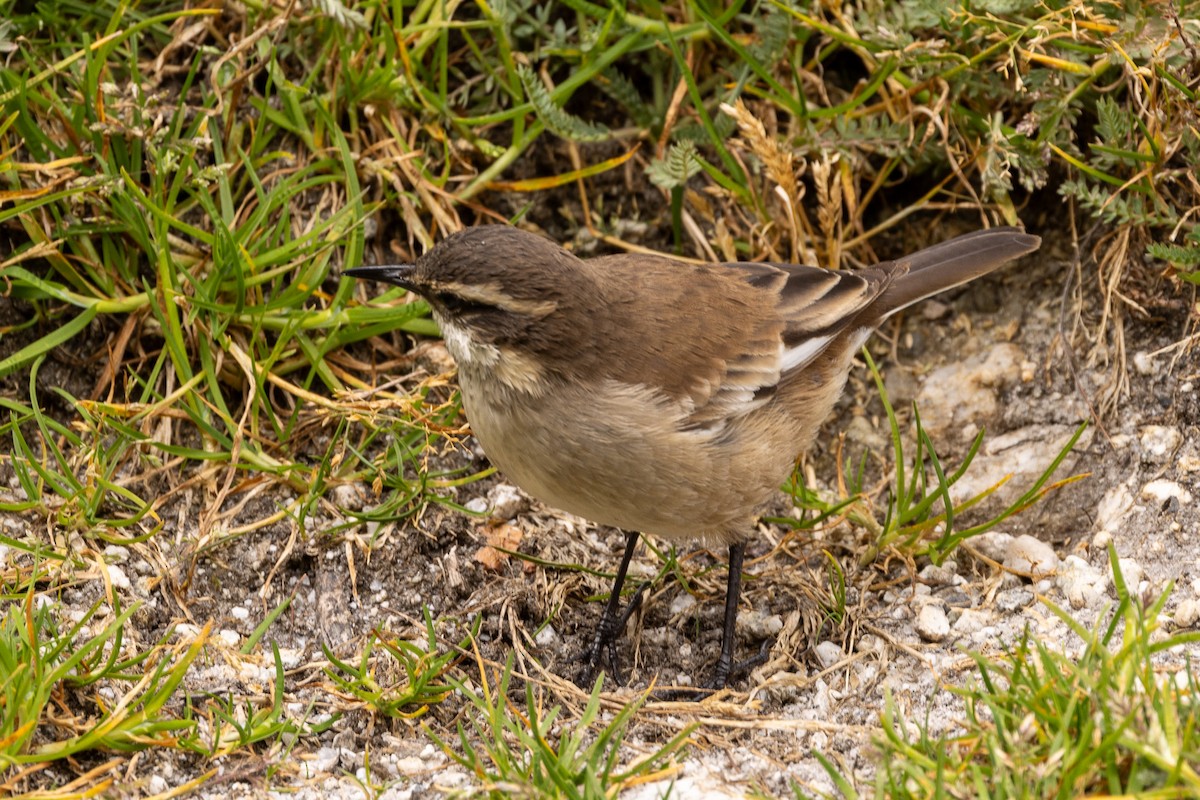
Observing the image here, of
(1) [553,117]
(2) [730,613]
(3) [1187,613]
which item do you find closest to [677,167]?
(1) [553,117]

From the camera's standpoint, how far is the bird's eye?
546 centimetres

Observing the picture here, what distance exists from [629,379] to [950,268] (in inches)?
77.9

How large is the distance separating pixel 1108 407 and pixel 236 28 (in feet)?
16.6

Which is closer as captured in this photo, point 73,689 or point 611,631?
point 73,689

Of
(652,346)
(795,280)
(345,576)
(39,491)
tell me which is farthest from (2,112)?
(795,280)

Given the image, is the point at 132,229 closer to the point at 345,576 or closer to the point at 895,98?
the point at 345,576

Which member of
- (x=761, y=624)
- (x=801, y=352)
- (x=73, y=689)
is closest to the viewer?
(x=73, y=689)

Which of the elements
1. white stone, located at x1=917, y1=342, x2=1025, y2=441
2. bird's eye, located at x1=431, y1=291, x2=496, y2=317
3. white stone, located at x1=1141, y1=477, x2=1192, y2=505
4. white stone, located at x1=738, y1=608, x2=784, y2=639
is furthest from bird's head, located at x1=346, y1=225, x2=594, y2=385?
white stone, located at x1=1141, y1=477, x2=1192, y2=505

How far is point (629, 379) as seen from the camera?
5.48 m

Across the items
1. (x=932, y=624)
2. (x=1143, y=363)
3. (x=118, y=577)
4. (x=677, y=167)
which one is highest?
(x=677, y=167)

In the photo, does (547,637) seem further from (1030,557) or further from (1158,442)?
(1158,442)

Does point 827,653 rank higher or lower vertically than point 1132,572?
lower

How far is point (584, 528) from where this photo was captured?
22.2 feet

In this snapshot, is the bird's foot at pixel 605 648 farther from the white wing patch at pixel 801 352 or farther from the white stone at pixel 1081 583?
the white stone at pixel 1081 583
